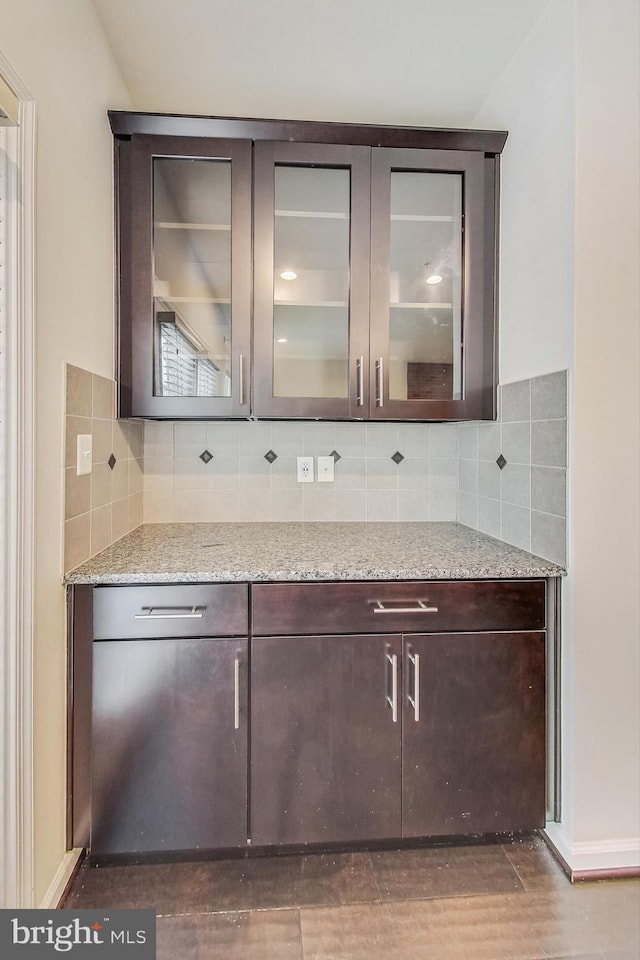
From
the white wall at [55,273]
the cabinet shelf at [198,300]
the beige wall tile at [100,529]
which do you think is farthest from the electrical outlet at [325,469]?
the white wall at [55,273]

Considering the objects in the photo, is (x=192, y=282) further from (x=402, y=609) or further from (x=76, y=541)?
(x=402, y=609)

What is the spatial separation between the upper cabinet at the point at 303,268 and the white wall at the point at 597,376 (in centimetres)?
32

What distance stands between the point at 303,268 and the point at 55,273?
31.4 inches

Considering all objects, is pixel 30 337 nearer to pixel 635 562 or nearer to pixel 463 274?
pixel 463 274

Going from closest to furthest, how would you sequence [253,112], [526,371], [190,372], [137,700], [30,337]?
[30,337] → [137,700] → [526,371] → [190,372] → [253,112]

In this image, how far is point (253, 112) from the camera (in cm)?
177

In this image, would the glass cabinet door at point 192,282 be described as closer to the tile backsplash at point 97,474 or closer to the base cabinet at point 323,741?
the tile backsplash at point 97,474

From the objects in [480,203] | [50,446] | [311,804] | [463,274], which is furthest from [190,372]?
[311,804]

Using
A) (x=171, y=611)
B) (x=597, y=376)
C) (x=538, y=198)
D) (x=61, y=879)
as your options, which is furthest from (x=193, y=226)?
(x=61, y=879)

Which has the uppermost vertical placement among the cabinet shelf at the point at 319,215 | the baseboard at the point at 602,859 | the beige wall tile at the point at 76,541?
the cabinet shelf at the point at 319,215

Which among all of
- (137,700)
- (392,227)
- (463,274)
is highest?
(392,227)

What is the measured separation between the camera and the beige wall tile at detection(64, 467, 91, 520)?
4.17 ft

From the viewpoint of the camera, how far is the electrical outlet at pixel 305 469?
200 centimetres

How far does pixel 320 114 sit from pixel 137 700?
2135 mm
